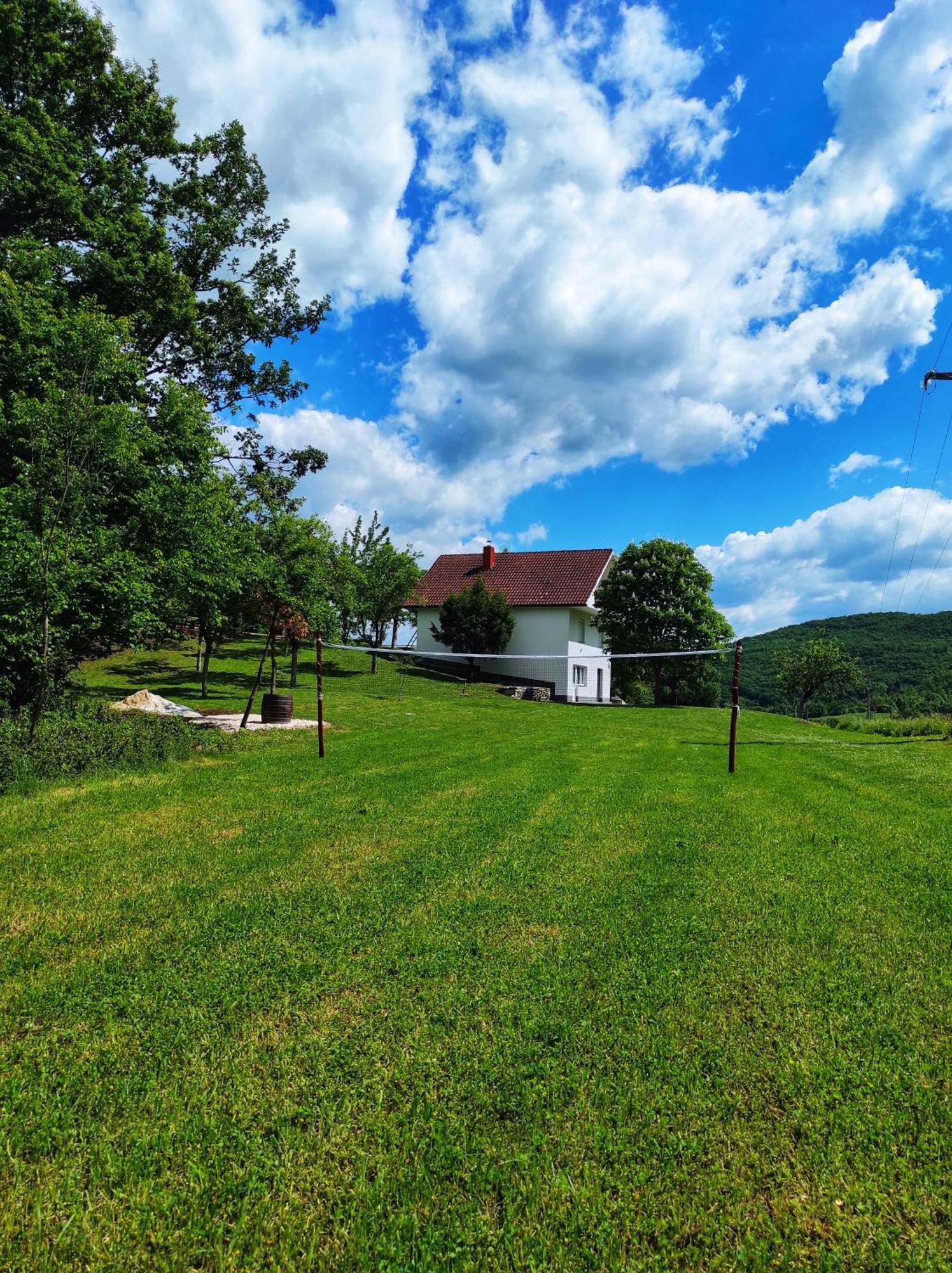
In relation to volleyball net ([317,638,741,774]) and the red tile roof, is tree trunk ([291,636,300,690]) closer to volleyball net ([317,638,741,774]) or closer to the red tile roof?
volleyball net ([317,638,741,774])

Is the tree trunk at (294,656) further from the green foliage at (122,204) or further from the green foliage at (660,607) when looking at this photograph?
the green foliage at (660,607)

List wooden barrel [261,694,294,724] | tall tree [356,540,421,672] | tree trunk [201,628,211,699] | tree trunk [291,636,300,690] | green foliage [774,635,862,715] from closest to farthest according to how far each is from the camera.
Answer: wooden barrel [261,694,294,724] → tree trunk [291,636,300,690] → tree trunk [201,628,211,699] → tall tree [356,540,421,672] → green foliage [774,635,862,715]

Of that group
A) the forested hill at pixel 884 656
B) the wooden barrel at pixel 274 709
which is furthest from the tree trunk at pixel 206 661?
the forested hill at pixel 884 656

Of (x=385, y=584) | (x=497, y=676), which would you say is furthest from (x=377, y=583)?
(x=497, y=676)

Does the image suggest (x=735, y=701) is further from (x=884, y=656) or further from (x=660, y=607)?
(x=884, y=656)

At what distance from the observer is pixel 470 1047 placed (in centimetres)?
310

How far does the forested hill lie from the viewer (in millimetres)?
56562

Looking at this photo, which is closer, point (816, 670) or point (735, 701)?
point (735, 701)

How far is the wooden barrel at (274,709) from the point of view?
1723cm

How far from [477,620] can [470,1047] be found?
34.1 meters

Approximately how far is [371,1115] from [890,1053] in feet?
8.67

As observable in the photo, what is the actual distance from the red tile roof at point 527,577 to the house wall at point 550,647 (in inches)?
36.8

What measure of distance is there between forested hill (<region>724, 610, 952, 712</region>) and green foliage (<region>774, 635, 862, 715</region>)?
4.20 meters

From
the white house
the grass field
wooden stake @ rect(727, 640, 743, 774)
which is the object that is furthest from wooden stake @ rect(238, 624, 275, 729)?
the white house
